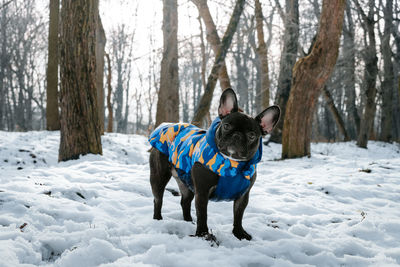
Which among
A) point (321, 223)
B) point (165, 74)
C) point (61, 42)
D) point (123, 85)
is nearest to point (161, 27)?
point (165, 74)

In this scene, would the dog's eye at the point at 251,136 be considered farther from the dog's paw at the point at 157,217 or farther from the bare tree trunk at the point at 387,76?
the bare tree trunk at the point at 387,76

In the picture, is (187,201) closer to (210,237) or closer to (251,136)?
(210,237)

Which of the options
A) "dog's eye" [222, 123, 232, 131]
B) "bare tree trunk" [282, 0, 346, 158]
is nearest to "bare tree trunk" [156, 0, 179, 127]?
"bare tree trunk" [282, 0, 346, 158]

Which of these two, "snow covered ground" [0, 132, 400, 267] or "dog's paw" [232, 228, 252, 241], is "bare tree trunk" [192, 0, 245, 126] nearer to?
"snow covered ground" [0, 132, 400, 267]

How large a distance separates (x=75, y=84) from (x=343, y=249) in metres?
5.71

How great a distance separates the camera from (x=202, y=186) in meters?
2.67

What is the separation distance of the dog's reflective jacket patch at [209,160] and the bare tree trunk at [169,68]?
20.7 ft

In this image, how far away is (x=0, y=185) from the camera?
3457mm

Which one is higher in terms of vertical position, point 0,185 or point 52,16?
point 52,16

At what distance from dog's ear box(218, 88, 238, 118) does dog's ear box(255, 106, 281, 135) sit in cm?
25

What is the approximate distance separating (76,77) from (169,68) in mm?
3800

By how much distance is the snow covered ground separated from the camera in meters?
2.34

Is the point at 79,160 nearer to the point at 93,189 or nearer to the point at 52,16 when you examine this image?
the point at 93,189

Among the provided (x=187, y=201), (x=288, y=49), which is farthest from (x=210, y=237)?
(x=288, y=49)
